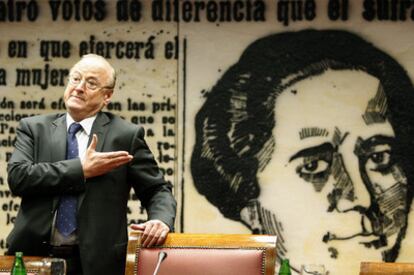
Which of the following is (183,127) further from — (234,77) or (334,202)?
(334,202)

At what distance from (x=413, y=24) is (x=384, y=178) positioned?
0.87 metres

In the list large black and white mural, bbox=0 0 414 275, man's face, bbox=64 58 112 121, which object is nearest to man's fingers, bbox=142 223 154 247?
man's face, bbox=64 58 112 121

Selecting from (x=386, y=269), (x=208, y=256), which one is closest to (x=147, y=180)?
(x=208, y=256)

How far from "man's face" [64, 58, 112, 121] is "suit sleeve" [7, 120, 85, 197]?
0.26 m

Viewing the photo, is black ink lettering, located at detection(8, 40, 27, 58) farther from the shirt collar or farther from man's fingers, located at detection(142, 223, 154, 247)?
man's fingers, located at detection(142, 223, 154, 247)

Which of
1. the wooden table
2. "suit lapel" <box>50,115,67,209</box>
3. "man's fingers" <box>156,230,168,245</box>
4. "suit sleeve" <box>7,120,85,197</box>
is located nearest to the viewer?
the wooden table

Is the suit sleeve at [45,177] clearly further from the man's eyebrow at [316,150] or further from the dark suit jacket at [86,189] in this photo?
the man's eyebrow at [316,150]

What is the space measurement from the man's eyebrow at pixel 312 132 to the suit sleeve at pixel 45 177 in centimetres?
185

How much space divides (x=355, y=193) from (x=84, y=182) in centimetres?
199

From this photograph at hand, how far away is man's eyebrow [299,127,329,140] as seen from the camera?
4.59m

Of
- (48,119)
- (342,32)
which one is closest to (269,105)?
(342,32)

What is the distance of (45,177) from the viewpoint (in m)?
2.98

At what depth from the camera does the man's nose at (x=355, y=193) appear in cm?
455

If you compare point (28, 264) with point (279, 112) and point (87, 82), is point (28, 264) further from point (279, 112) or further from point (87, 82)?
point (279, 112)
